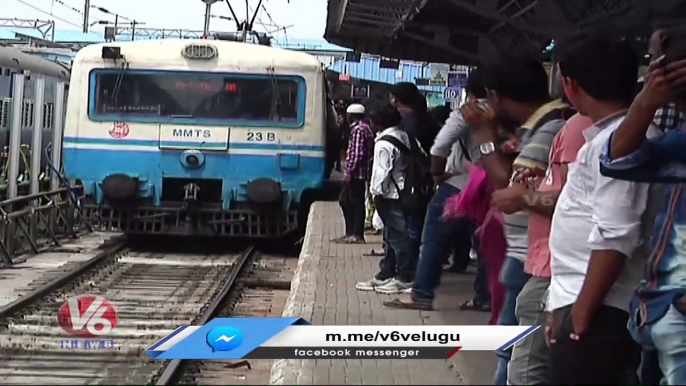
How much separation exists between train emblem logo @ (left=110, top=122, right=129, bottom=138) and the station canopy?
2.92 meters

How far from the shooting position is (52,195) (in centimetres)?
1508

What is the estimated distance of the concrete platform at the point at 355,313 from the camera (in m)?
5.27

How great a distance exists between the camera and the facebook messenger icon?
3.67 meters

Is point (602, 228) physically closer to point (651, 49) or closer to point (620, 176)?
point (620, 176)

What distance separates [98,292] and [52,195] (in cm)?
455

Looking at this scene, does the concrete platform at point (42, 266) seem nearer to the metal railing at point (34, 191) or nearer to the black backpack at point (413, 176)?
the metal railing at point (34, 191)

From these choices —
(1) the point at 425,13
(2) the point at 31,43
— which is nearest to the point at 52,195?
(1) the point at 425,13

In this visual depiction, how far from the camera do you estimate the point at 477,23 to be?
13.5 m

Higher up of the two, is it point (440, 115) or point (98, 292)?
point (440, 115)

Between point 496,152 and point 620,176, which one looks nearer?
point 620,176

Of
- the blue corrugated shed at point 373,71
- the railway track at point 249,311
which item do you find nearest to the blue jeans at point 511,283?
the railway track at point 249,311

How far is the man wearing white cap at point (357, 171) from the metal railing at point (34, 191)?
380 centimetres

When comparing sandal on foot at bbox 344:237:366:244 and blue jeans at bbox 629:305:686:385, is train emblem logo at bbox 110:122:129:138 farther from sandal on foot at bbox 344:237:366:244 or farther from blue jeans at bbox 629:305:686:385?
blue jeans at bbox 629:305:686:385

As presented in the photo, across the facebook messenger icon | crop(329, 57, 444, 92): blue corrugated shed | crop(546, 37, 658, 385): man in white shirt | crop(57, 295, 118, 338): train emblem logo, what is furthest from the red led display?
crop(329, 57, 444, 92): blue corrugated shed
